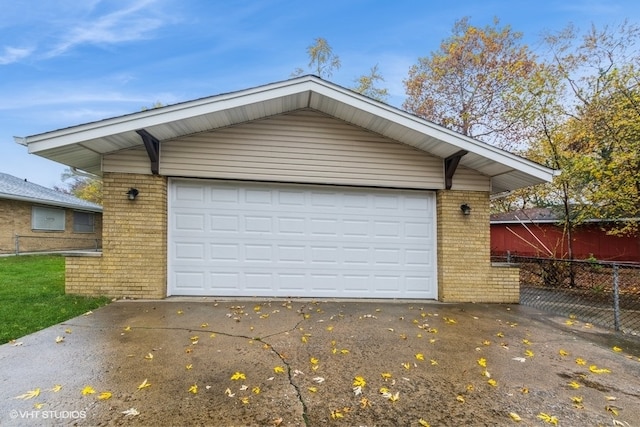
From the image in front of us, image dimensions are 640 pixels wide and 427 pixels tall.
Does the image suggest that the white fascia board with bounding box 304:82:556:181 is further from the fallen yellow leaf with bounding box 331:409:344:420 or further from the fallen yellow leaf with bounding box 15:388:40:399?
the fallen yellow leaf with bounding box 15:388:40:399

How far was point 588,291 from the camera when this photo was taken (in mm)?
8258

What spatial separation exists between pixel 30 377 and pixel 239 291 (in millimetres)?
3581

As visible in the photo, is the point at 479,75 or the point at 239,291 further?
the point at 479,75

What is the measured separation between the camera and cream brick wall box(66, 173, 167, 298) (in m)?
5.89

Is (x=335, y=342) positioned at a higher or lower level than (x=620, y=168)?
lower

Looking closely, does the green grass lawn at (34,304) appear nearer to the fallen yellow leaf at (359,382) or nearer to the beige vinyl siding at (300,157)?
the beige vinyl siding at (300,157)

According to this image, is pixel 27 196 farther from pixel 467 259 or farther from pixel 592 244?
pixel 592 244

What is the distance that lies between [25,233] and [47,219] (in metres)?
1.44

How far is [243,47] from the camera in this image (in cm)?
1638

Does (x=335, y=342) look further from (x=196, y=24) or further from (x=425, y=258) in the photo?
(x=196, y=24)

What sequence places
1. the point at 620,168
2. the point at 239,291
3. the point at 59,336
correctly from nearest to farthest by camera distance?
the point at 59,336, the point at 239,291, the point at 620,168

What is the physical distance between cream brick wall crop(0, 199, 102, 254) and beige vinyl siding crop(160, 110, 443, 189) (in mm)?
13007

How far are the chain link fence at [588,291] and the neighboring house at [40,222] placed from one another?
18.8 meters

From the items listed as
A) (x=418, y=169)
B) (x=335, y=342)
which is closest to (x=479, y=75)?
(x=418, y=169)
